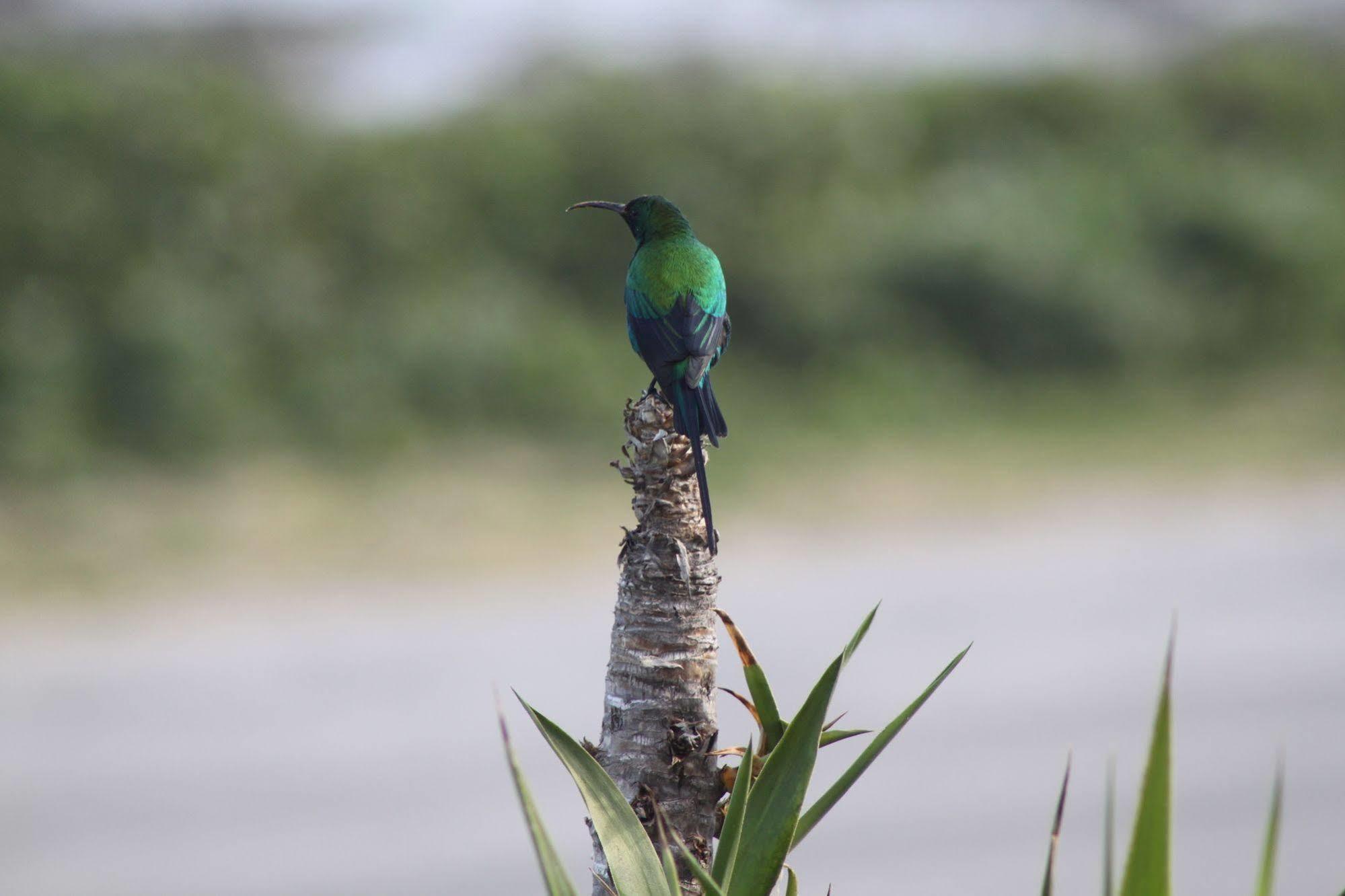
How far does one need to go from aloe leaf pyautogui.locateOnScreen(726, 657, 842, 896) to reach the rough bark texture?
0.46 ft

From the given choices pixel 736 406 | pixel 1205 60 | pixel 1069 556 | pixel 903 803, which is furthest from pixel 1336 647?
Result: pixel 1205 60

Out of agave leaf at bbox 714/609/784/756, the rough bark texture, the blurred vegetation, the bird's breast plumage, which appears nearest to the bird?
the bird's breast plumage

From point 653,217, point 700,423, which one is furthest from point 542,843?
point 653,217

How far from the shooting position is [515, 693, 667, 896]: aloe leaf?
5.48 ft

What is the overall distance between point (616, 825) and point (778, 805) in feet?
0.72

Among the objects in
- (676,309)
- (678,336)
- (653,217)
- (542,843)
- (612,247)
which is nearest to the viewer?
(542,843)

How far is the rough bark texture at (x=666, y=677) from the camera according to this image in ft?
5.87

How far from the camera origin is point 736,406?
12.0m

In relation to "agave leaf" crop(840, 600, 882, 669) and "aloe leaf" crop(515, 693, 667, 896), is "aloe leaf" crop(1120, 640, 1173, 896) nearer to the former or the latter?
"agave leaf" crop(840, 600, 882, 669)

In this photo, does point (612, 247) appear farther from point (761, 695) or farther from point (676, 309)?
point (761, 695)

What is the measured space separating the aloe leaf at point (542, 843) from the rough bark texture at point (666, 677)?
241 millimetres

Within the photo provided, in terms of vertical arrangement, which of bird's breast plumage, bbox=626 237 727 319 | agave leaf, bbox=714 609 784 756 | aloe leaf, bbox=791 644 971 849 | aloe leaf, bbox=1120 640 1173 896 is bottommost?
aloe leaf, bbox=1120 640 1173 896

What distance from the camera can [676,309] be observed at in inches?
111

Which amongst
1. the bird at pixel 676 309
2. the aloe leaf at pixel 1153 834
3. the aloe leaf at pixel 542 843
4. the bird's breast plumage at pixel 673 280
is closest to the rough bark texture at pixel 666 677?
the aloe leaf at pixel 542 843
